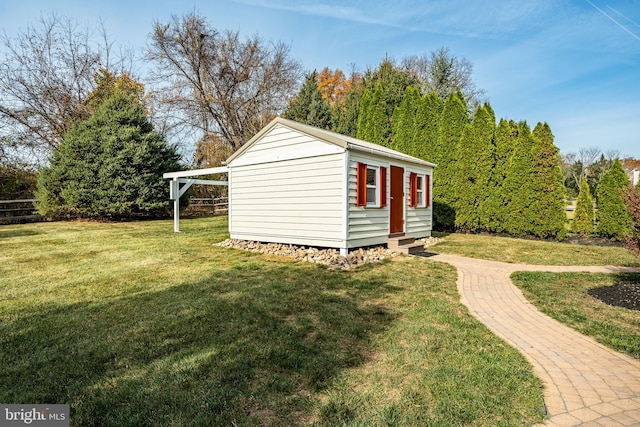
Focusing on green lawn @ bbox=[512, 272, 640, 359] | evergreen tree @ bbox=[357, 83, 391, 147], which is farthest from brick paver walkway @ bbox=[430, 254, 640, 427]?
evergreen tree @ bbox=[357, 83, 391, 147]

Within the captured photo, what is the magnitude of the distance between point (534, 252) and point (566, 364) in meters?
6.82

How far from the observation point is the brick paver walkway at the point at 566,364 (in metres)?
2.19

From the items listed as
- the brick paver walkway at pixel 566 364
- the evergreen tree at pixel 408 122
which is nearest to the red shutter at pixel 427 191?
the evergreen tree at pixel 408 122

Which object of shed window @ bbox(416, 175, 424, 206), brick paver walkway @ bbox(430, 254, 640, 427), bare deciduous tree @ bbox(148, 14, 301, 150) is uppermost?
bare deciduous tree @ bbox(148, 14, 301, 150)

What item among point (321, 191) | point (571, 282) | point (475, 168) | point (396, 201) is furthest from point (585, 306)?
point (475, 168)

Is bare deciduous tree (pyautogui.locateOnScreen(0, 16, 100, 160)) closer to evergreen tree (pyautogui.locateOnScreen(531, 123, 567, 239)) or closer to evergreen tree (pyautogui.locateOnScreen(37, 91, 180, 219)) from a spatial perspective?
evergreen tree (pyautogui.locateOnScreen(37, 91, 180, 219))

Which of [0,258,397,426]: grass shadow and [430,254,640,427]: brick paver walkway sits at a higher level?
[0,258,397,426]: grass shadow

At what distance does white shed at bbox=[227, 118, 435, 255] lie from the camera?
7.37 metres

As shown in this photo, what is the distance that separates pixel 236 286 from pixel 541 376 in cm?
400

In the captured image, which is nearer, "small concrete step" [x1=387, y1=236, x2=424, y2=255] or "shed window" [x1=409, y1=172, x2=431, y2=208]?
"small concrete step" [x1=387, y1=236, x2=424, y2=255]

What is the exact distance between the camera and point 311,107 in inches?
801

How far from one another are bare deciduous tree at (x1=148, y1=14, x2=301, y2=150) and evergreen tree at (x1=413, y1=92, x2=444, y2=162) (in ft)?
39.8

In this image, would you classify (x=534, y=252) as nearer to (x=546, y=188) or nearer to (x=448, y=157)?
(x=546, y=188)

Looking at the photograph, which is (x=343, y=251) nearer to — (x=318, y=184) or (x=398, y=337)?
(x=318, y=184)
